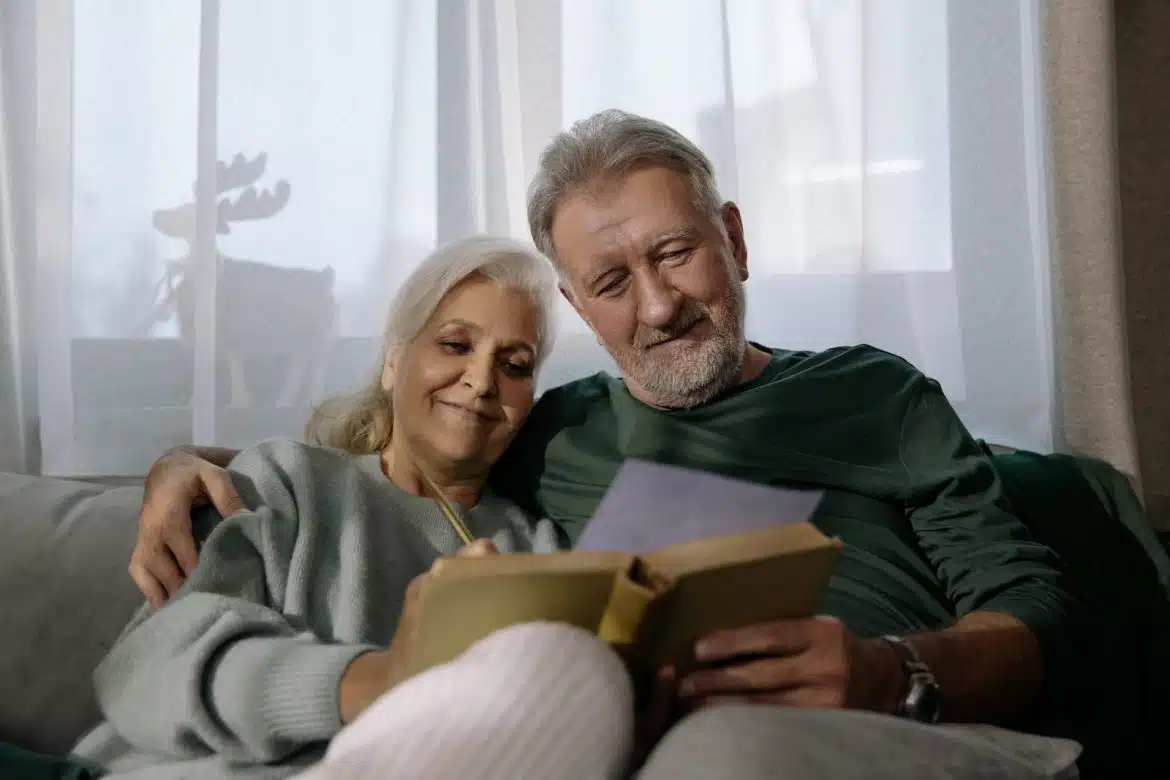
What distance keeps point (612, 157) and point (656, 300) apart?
7.7 inches

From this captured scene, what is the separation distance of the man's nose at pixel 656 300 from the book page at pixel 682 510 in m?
0.31

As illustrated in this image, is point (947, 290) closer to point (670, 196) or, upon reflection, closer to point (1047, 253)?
point (1047, 253)

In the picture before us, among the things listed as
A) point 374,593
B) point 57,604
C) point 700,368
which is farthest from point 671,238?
point 57,604

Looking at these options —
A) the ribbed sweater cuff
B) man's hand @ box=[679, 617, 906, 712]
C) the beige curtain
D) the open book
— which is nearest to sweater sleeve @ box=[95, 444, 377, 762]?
the ribbed sweater cuff

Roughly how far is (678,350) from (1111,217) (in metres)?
0.77

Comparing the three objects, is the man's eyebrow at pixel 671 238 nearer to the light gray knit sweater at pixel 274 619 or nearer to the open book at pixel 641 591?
the light gray knit sweater at pixel 274 619

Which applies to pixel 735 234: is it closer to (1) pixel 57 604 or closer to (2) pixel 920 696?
(2) pixel 920 696

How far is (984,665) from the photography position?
91 centimetres

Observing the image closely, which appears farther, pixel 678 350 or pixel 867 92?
pixel 867 92

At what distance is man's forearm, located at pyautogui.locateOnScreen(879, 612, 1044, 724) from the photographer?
88 centimetres

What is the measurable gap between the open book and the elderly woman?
0.08 feet

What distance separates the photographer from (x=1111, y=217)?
1.45 m

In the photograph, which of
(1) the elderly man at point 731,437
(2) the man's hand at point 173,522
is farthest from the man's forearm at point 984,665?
(2) the man's hand at point 173,522

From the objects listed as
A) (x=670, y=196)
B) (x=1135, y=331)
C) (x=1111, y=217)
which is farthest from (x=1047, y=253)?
(x=670, y=196)
